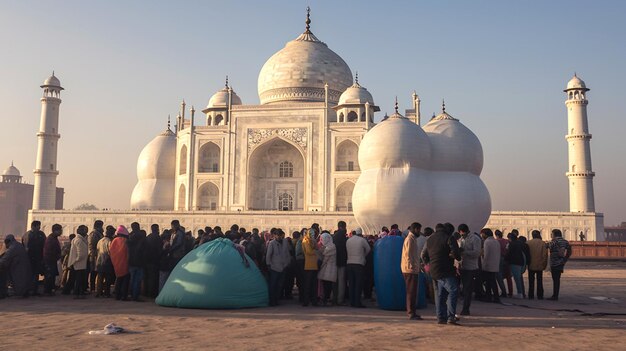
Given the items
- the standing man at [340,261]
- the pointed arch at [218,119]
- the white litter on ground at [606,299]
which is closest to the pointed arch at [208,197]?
the pointed arch at [218,119]

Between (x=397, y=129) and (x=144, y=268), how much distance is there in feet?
42.2

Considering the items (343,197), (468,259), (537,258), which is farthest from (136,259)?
(343,197)

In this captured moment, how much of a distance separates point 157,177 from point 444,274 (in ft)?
103

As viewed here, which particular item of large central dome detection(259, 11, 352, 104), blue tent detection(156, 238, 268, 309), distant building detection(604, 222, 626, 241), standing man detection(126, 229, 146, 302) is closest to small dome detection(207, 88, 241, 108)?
large central dome detection(259, 11, 352, 104)

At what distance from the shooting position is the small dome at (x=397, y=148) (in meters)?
19.5

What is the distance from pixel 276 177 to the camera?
35.6 meters

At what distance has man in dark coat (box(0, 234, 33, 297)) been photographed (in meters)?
9.19

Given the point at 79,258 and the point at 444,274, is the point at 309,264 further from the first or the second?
the point at 79,258

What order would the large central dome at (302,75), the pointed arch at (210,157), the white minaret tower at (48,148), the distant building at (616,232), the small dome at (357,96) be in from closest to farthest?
1. the small dome at (357,96)
2. the pointed arch at (210,157)
3. the white minaret tower at (48,148)
4. the large central dome at (302,75)
5. the distant building at (616,232)

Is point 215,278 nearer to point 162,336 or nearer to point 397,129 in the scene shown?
point 162,336

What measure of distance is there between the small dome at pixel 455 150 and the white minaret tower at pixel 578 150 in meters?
15.3

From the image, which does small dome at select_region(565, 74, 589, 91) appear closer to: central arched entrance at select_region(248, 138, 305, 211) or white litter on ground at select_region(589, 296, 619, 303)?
central arched entrance at select_region(248, 138, 305, 211)

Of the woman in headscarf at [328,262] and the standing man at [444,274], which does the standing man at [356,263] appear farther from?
the standing man at [444,274]

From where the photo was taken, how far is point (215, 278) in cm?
801
